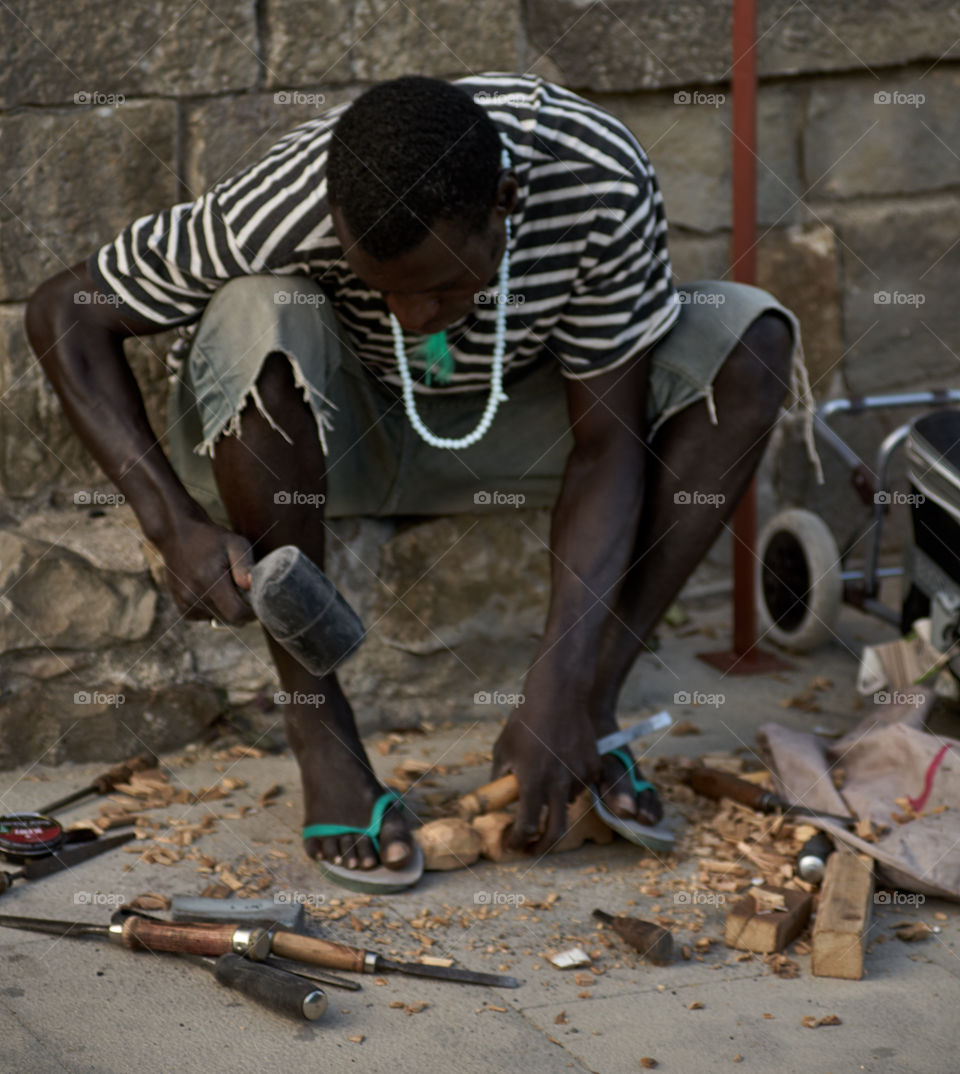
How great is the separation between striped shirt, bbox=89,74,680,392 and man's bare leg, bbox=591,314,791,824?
6.9 inches

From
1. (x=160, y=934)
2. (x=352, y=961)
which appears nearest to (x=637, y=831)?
(x=352, y=961)

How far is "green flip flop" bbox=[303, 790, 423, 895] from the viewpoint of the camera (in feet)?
7.32

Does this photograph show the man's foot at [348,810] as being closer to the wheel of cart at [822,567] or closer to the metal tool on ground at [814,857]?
the metal tool on ground at [814,857]

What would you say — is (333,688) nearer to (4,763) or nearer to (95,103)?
(4,763)

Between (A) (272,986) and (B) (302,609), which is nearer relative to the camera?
(A) (272,986)

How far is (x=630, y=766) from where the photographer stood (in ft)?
8.21

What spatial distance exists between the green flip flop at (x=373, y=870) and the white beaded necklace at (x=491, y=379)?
27.6 inches

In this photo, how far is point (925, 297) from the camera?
12.8 feet

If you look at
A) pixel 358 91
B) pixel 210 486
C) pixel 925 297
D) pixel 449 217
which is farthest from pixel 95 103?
pixel 925 297

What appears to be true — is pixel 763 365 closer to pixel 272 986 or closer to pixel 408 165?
pixel 408 165

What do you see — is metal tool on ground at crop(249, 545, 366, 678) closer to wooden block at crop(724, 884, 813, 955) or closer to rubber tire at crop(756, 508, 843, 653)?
wooden block at crop(724, 884, 813, 955)

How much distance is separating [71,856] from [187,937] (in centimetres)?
42

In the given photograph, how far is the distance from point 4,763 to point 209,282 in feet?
3.38

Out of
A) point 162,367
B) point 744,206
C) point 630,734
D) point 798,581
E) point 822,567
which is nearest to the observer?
point 630,734
